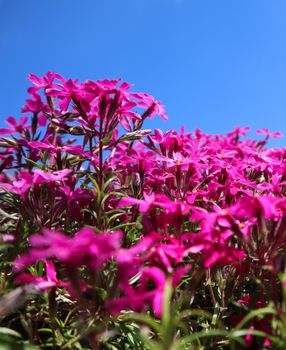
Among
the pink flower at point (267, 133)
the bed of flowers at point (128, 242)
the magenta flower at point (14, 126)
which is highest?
the pink flower at point (267, 133)

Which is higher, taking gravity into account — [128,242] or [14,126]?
[14,126]

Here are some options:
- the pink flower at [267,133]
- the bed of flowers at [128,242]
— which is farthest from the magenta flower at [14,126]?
the pink flower at [267,133]

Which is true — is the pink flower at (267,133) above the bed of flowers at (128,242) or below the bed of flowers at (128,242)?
above

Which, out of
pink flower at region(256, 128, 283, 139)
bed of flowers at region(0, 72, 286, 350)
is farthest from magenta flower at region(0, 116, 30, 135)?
pink flower at region(256, 128, 283, 139)

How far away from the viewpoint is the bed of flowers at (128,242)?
1.18m

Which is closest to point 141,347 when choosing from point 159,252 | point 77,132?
point 159,252

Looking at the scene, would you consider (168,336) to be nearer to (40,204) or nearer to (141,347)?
(141,347)

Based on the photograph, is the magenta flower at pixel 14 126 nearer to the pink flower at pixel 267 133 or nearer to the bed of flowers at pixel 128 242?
the bed of flowers at pixel 128 242

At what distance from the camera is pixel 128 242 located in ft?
6.64

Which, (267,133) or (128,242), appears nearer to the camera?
(128,242)

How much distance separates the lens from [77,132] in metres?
2.20

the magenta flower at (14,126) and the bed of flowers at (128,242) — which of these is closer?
the bed of flowers at (128,242)

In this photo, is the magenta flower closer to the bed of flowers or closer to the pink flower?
the bed of flowers

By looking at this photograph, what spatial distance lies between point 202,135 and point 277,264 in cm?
316
